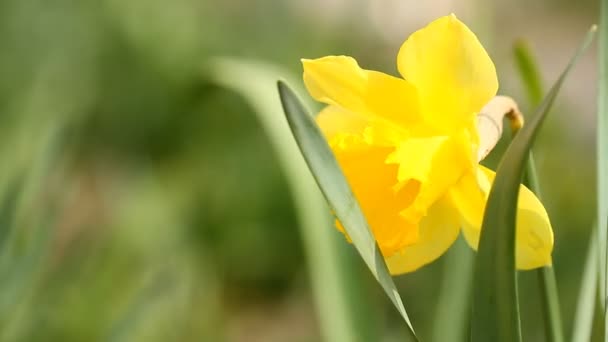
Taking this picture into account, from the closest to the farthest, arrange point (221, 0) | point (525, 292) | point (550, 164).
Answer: point (525, 292) → point (550, 164) → point (221, 0)

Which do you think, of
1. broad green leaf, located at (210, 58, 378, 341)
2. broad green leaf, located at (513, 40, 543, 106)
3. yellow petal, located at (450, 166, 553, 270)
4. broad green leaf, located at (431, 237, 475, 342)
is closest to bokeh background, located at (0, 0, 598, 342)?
broad green leaf, located at (210, 58, 378, 341)

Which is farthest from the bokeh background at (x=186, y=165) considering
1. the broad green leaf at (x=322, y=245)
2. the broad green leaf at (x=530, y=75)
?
the broad green leaf at (x=530, y=75)

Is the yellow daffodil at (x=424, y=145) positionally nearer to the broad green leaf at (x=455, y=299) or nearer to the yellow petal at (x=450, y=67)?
the yellow petal at (x=450, y=67)

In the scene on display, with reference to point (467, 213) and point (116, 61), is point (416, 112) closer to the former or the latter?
point (467, 213)

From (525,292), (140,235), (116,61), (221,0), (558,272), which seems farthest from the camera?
(221,0)

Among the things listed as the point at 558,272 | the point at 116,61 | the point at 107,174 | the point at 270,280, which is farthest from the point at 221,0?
the point at 558,272

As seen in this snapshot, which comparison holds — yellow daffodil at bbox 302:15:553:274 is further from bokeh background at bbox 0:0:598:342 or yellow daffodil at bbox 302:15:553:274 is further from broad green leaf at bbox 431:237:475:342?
bokeh background at bbox 0:0:598:342
